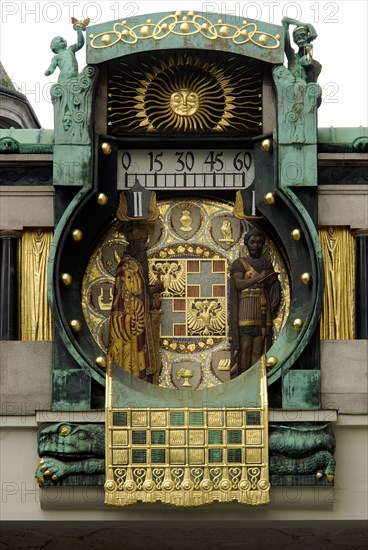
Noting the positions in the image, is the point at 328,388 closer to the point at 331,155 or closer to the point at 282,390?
the point at 282,390

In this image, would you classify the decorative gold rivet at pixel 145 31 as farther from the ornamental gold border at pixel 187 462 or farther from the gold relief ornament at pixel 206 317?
the ornamental gold border at pixel 187 462

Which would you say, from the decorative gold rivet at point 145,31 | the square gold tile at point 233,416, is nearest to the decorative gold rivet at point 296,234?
the square gold tile at point 233,416

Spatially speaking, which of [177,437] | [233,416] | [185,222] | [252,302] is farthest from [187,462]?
[185,222]

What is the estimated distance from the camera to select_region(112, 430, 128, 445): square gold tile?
17781 mm

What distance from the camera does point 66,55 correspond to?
18609mm

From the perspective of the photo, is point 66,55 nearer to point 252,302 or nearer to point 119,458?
point 252,302

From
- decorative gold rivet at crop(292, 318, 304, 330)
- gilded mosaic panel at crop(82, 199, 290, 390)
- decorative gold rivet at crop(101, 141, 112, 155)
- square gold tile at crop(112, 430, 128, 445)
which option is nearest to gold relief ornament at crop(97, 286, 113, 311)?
gilded mosaic panel at crop(82, 199, 290, 390)

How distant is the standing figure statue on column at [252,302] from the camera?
18453mm

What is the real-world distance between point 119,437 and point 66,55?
12.2 ft

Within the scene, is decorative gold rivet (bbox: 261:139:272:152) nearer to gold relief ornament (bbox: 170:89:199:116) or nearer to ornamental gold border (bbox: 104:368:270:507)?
gold relief ornament (bbox: 170:89:199:116)

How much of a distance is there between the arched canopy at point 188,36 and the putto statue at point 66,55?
121 millimetres

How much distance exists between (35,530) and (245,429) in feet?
7.59

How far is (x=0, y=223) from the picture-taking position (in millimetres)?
18500

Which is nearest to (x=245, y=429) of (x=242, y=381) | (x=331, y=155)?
(x=242, y=381)
